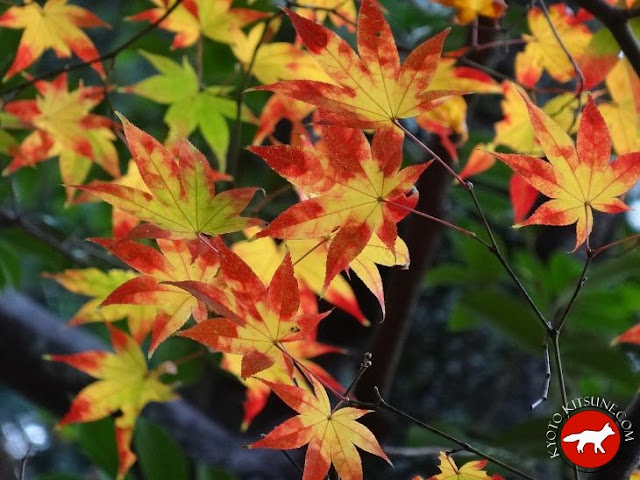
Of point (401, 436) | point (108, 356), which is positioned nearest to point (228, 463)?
point (401, 436)

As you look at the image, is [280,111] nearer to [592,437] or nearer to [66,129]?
[66,129]

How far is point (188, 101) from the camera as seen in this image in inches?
28.3

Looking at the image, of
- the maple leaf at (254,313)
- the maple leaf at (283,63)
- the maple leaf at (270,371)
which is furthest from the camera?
the maple leaf at (283,63)

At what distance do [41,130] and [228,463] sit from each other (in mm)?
571

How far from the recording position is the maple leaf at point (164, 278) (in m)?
0.44

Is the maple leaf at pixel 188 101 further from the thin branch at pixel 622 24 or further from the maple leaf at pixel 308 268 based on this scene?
the thin branch at pixel 622 24

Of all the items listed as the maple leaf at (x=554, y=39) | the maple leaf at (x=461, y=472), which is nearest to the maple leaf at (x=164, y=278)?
the maple leaf at (x=461, y=472)

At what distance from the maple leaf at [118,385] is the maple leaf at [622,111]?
0.39 m

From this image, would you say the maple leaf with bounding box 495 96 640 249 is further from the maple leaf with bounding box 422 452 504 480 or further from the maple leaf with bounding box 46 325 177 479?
the maple leaf with bounding box 46 325 177 479

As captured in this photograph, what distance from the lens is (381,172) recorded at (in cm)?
40

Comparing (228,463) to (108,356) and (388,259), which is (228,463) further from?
(388,259)

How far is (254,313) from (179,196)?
76 mm

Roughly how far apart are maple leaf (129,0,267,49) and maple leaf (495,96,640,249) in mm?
366

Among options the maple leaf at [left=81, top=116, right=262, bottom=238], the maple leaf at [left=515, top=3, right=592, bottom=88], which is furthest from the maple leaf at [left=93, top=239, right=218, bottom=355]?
the maple leaf at [left=515, top=3, right=592, bottom=88]
